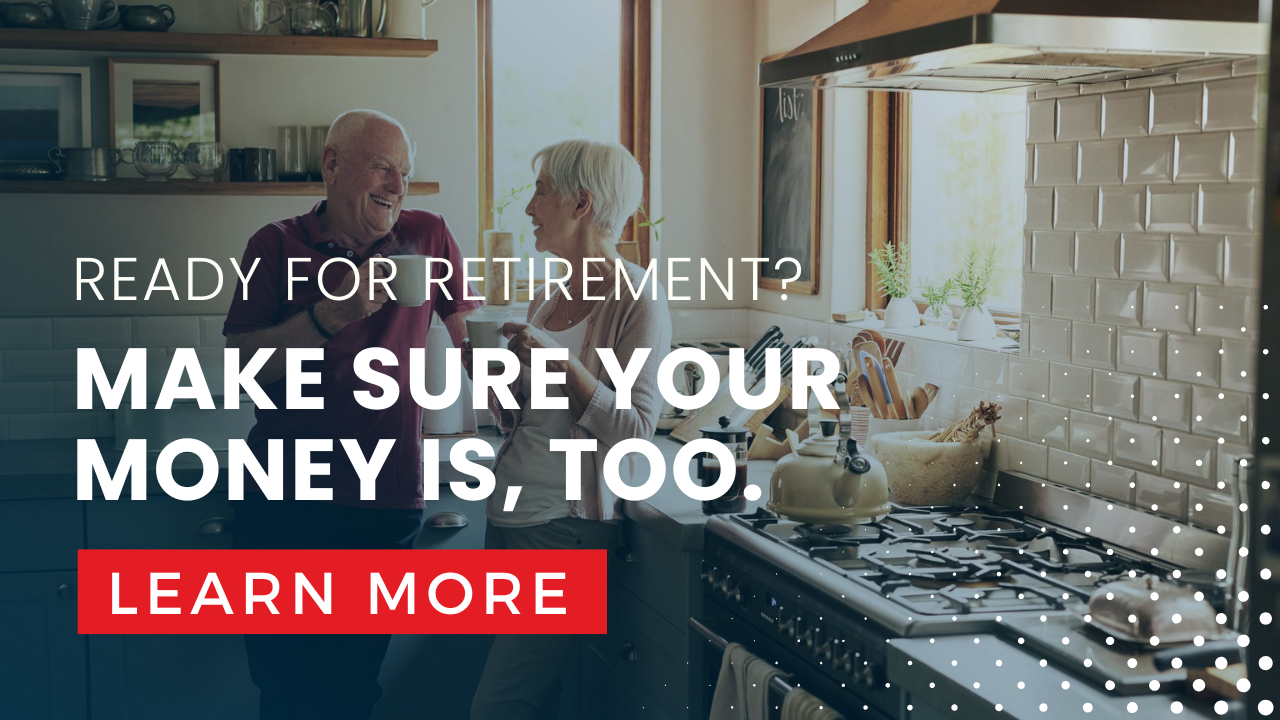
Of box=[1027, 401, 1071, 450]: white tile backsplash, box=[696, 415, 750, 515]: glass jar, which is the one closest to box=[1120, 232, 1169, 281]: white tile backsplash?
box=[1027, 401, 1071, 450]: white tile backsplash

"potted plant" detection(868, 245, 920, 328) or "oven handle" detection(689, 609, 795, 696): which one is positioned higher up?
"potted plant" detection(868, 245, 920, 328)

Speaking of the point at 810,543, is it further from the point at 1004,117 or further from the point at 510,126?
the point at 510,126

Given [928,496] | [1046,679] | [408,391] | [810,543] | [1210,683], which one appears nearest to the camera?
[1210,683]

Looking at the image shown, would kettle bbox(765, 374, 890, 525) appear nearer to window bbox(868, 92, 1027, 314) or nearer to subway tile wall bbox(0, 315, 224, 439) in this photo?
window bbox(868, 92, 1027, 314)

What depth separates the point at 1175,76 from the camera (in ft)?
6.61

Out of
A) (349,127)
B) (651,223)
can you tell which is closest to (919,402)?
(651,223)

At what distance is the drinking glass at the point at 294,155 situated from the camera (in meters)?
3.38

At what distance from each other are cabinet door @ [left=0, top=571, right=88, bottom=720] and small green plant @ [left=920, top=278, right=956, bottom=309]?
7.49 ft

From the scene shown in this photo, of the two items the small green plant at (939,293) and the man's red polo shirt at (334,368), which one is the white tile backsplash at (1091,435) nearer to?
the small green plant at (939,293)

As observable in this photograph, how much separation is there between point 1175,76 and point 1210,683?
1107 mm

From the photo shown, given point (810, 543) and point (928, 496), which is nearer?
point (810, 543)

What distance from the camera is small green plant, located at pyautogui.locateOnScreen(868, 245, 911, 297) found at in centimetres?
311

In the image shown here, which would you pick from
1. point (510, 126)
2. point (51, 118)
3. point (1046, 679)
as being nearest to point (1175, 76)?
point (1046, 679)

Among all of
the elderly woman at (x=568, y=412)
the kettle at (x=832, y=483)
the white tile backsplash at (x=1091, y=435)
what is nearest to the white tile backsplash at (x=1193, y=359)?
the white tile backsplash at (x=1091, y=435)
